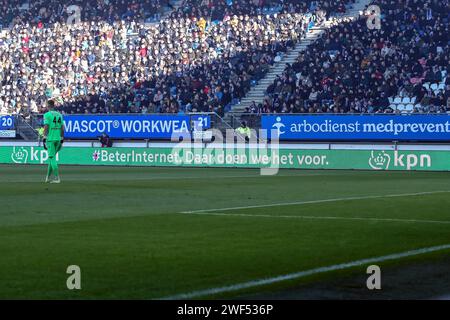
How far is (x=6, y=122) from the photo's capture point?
5241cm

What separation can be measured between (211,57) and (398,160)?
52.5 feet

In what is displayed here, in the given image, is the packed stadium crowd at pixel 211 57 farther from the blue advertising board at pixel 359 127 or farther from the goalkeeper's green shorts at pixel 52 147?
the goalkeeper's green shorts at pixel 52 147

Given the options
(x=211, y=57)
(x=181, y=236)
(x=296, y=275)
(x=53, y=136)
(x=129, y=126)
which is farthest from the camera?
(x=211, y=57)

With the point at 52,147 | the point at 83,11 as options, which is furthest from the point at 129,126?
the point at 52,147

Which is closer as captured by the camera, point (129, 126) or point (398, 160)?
point (398, 160)

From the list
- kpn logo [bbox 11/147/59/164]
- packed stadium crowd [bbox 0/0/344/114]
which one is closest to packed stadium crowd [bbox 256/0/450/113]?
packed stadium crowd [bbox 0/0/344/114]

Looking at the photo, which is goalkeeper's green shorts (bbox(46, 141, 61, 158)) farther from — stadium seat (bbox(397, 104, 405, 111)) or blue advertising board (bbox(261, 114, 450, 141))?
stadium seat (bbox(397, 104, 405, 111))

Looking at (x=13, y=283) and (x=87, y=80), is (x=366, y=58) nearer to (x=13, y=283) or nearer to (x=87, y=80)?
(x=87, y=80)

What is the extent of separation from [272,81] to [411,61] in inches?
291

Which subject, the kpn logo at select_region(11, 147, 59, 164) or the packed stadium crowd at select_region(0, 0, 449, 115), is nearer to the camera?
the packed stadium crowd at select_region(0, 0, 449, 115)

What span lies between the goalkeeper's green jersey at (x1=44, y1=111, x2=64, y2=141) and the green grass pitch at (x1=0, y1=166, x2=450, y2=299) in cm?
294

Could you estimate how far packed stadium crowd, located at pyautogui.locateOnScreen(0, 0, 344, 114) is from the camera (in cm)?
5122

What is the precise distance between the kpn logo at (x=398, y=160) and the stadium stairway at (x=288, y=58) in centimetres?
987

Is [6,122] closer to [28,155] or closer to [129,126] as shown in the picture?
[28,155]
